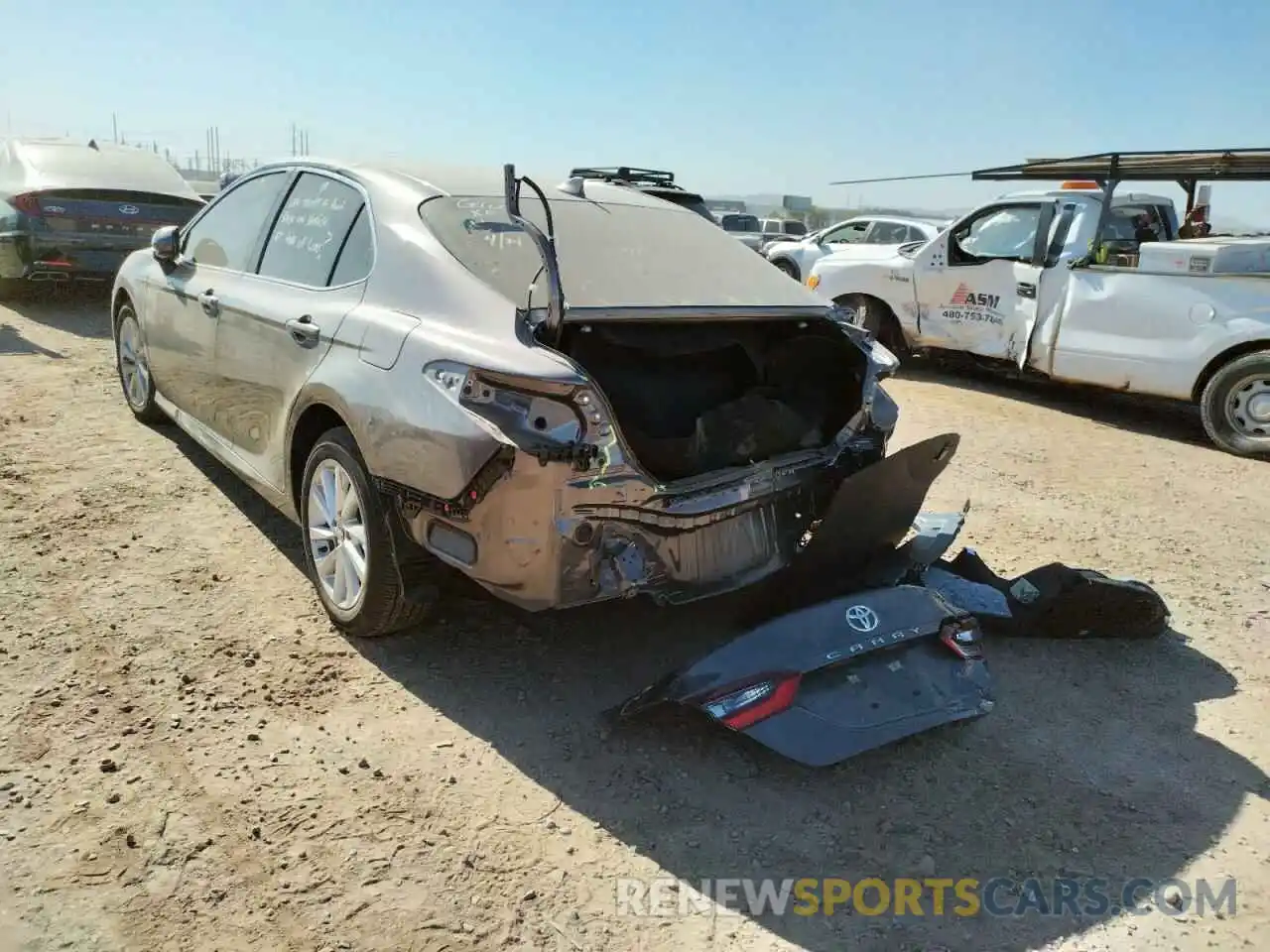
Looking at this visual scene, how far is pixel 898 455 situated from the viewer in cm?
341

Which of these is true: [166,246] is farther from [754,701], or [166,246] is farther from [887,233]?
[887,233]

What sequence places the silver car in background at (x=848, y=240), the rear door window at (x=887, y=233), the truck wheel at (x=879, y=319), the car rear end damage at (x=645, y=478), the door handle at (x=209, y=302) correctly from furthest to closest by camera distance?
1. the rear door window at (x=887, y=233)
2. the silver car in background at (x=848, y=240)
3. the truck wheel at (x=879, y=319)
4. the door handle at (x=209, y=302)
5. the car rear end damage at (x=645, y=478)

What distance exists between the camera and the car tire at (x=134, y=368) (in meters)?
5.55

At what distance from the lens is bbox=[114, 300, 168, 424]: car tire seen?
5.55 m

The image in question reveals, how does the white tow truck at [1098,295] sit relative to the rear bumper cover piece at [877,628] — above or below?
above

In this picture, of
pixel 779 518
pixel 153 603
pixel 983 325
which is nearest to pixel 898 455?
pixel 779 518

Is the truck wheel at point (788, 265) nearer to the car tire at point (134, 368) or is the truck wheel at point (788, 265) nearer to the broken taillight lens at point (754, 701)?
the car tire at point (134, 368)

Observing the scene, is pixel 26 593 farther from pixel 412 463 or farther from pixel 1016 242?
pixel 1016 242

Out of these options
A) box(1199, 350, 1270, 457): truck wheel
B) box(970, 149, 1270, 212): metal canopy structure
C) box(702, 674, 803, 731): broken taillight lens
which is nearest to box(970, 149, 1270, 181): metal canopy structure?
box(970, 149, 1270, 212): metal canopy structure

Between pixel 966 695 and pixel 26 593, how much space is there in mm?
3447

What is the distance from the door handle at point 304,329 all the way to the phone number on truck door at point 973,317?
6.63m

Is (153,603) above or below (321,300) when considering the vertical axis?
below

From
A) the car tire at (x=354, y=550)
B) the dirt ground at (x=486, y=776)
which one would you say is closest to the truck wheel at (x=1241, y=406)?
the dirt ground at (x=486, y=776)
